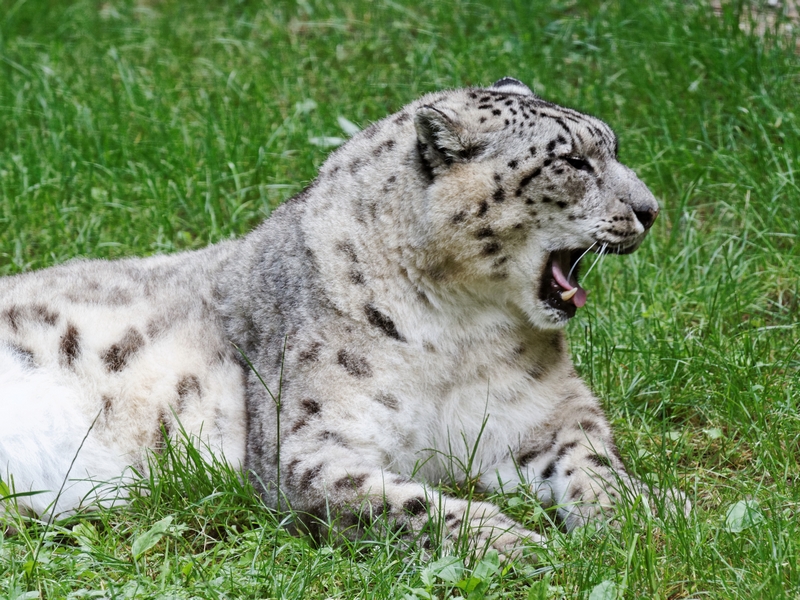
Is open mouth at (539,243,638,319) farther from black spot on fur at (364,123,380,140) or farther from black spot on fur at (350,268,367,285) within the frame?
black spot on fur at (364,123,380,140)

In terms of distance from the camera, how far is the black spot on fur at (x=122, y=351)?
471cm

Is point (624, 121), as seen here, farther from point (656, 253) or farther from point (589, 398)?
point (589, 398)

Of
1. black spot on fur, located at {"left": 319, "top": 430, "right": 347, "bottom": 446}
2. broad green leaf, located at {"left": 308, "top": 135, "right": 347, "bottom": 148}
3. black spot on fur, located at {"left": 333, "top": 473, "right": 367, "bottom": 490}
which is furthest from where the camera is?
broad green leaf, located at {"left": 308, "top": 135, "right": 347, "bottom": 148}

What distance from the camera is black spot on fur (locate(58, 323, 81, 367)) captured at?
4699mm

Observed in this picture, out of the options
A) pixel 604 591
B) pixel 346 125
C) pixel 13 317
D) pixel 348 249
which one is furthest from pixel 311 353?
pixel 346 125

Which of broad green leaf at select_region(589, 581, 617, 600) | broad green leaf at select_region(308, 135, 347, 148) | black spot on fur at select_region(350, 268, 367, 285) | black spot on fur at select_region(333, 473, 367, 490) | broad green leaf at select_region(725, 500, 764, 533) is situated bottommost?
broad green leaf at select_region(725, 500, 764, 533)

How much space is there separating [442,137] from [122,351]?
5.48 ft

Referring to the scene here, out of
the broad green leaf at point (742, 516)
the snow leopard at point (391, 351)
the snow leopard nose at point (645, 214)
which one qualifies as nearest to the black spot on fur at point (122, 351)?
the snow leopard at point (391, 351)

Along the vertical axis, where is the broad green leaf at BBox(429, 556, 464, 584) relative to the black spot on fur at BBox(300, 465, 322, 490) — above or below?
below

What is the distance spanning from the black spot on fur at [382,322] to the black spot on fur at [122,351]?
107 centimetres

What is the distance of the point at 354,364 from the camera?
4.36 meters

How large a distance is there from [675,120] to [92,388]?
4353 millimetres

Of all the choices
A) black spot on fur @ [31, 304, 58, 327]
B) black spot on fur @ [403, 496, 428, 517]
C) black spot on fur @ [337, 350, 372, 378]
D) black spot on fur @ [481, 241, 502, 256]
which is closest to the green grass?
black spot on fur @ [403, 496, 428, 517]

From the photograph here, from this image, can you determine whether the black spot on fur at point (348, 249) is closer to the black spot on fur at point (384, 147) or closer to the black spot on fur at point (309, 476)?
the black spot on fur at point (384, 147)
